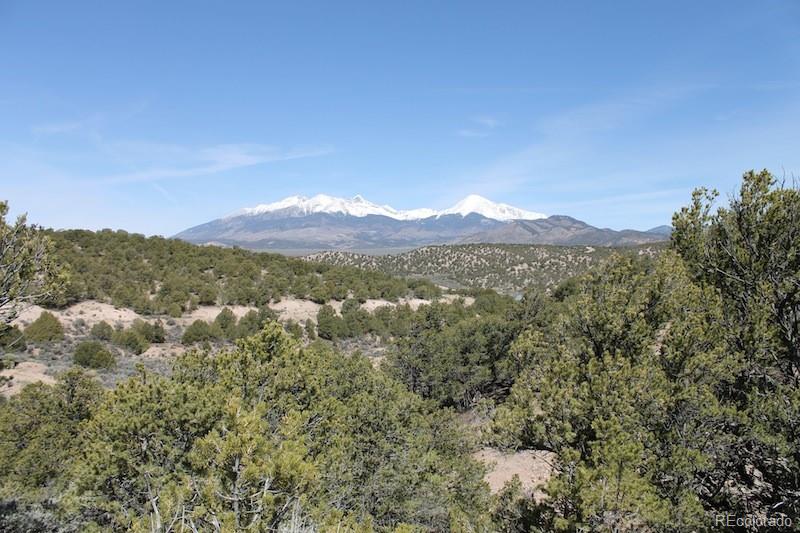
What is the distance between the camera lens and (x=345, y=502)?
40.6 feet

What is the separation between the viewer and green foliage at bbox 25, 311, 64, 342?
28828mm

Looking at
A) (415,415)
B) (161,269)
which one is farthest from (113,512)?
(161,269)

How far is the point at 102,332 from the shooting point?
31.4 m

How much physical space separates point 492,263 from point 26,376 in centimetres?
8137

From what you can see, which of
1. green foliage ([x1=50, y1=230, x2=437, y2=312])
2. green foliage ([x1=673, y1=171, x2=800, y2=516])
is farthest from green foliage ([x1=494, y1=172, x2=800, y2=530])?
green foliage ([x1=50, y1=230, x2=437, y2=312])

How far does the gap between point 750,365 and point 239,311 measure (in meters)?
38.3

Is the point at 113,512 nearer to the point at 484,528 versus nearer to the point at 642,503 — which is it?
the point at 484,528

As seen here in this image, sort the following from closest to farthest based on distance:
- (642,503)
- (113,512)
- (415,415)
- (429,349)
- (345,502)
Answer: (642,503) → (113,512) → (345,502) → (415,415) → (429,349)

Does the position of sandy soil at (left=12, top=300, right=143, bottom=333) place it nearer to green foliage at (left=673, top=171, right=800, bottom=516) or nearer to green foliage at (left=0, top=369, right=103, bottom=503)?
green foliage at (left=0, top=369, right=103, bottom=503)

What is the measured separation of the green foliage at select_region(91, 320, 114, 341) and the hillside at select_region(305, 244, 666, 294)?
50717 mm

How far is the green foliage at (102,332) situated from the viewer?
31375 mm

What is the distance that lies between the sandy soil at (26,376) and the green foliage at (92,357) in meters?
1.74

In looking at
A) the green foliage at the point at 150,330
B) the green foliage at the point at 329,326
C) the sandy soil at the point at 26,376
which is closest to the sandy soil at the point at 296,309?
the green foliage at the point at 329,326

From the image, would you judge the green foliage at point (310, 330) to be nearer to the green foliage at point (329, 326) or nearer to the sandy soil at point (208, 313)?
the green foliage at point (329, 326)
